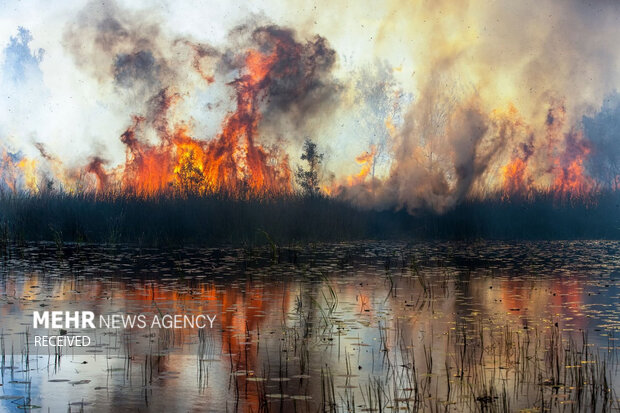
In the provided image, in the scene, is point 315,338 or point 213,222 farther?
point 213,222

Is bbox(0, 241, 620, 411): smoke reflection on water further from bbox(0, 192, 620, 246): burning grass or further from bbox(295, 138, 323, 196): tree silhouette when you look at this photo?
bbox(295, 138, 323, 196): tree silhouette

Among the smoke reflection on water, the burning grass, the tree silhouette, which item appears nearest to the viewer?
the smoke reflection on water

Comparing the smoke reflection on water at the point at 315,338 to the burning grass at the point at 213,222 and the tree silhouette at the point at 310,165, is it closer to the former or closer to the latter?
the burning grass at the point at 213,222

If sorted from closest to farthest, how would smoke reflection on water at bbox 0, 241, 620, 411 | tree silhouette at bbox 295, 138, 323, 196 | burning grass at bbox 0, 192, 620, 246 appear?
1. smoke reflection on water at bbox 0, 241, 620, 411
2. burning grass at bbox 0, 192, 620, 246
3. tree silhouette at bbox 295, 138, 323, 196

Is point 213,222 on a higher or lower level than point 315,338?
higher

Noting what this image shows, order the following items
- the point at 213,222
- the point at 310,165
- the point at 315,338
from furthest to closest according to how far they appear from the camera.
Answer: the point at 310,165 < the point at 213,222 < the point at 315,338

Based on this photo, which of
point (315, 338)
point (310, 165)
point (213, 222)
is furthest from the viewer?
point (310, 165)

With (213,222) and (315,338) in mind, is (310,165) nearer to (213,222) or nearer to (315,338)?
(213,222)

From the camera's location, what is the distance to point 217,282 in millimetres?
13281

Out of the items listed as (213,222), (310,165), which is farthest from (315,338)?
(310,165)

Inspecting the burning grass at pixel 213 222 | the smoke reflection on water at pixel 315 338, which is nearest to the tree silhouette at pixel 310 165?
the burning grass at pixel 213 222

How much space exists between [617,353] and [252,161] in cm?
2882

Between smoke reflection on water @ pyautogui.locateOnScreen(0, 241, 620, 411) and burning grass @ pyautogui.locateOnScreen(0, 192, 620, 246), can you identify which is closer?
smoke reflection on water @ pyautogui.locateOnScreen(0, 241, 620, 411)

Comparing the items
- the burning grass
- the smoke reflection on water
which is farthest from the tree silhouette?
the smoke reflection on water
